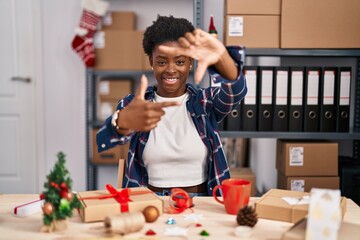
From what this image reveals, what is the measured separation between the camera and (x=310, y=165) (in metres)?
2.16

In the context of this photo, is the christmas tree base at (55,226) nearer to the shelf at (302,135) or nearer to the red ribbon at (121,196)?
the red ribbon at (121,196)

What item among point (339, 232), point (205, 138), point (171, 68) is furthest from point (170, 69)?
point (339, 232)

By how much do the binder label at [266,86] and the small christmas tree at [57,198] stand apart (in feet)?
4.86

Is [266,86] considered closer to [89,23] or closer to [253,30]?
[253,30]

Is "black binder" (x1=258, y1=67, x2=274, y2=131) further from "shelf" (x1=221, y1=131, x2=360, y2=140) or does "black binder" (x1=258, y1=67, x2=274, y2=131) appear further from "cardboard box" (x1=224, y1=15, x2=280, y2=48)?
"cardboard box" (x1=224, y1=15, x2=280, y2=48)

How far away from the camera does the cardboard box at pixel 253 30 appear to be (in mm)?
2172

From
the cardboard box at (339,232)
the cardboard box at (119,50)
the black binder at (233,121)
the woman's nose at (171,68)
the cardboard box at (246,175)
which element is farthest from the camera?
the cardboard box at (119,50)

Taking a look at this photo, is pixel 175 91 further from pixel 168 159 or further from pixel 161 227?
pixel 161 227

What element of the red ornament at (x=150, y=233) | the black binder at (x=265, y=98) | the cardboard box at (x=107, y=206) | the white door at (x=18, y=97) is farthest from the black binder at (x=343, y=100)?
the white door at (x=18, y=97)

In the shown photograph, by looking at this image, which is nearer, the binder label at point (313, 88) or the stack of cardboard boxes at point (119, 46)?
the binder label at point (313, 88)

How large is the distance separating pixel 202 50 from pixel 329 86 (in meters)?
1.38

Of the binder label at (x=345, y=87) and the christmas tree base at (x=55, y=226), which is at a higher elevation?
the binder label at (x=345, y=87)

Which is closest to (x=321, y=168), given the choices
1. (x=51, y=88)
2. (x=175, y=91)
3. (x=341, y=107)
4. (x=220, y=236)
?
(x=341, y=107)

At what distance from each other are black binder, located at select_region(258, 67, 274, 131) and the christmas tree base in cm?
149
